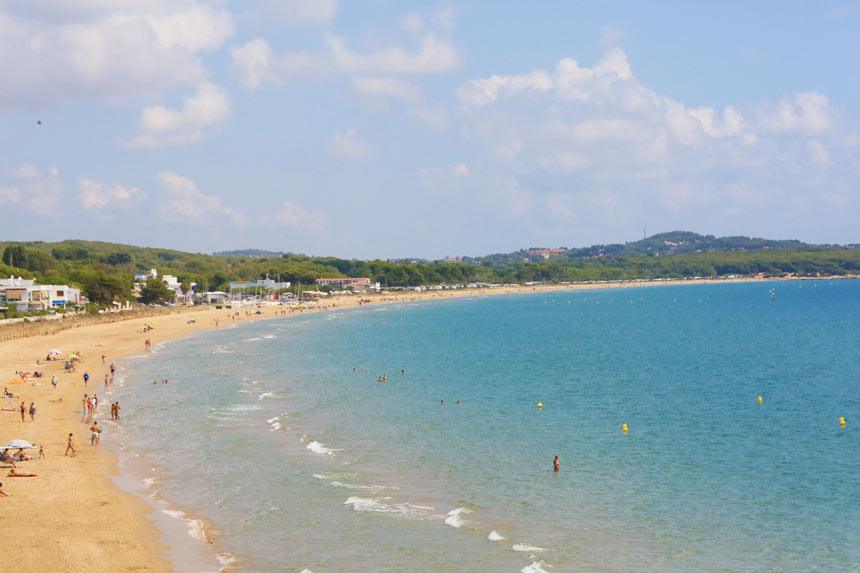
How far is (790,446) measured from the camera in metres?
34.7

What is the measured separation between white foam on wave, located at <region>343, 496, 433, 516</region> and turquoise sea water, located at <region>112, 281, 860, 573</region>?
0.10 metres

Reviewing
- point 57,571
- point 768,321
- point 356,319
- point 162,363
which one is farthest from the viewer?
point 356,319

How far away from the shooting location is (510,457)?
108 feet

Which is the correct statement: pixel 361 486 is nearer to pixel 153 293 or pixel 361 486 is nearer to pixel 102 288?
pixel 102 288

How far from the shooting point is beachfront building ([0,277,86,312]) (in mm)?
96875

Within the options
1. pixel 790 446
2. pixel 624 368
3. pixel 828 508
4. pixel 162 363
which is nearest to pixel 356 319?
pixel 162 363

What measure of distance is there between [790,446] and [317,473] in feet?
67.8

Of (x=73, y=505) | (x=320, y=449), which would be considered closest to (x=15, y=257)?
(x=320, y=449)

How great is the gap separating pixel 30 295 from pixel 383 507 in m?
88.6

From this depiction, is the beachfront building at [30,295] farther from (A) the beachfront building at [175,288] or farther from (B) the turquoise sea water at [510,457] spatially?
(B) the turquoise sea water at [510,457]

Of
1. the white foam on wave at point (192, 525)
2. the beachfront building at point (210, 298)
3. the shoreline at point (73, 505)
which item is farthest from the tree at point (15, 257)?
the white foam on wave at point (192, 525)

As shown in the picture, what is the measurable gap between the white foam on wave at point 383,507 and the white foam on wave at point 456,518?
85 cm

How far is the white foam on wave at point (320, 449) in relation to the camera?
3331 centimetres

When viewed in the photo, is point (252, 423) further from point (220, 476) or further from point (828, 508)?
point (828, 508)
